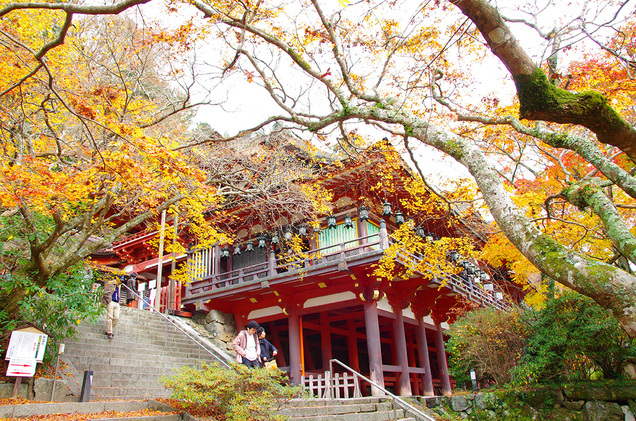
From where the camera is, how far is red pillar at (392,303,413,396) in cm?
1272

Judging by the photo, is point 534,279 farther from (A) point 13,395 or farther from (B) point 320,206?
(A) point 13,395

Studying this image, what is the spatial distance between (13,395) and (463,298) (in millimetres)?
14225

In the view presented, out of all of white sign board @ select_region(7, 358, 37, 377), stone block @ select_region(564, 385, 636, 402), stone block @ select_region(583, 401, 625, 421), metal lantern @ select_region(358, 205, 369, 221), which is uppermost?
metal lantern @ select_region(358, 205, 369, 221)

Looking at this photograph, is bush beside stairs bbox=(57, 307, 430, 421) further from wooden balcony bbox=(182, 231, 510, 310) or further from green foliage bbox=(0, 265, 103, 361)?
wooden balcony bbox=(182, 231, 510, 310)

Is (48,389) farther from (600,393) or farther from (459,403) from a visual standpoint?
(600,393)

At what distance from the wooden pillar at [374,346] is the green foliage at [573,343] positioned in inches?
144

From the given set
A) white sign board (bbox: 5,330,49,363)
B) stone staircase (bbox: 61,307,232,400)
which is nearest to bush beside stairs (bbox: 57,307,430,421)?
stone staircase (bbox: 61,307,232,400)

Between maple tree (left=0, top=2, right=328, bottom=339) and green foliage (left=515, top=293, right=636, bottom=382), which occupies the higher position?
maple tree (left=0, top=2, right=328, bottom=339)

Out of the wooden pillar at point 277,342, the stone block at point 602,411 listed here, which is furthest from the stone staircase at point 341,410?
the wooden pillar at point 277,342

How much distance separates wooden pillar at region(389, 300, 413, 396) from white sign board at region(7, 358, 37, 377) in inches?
389

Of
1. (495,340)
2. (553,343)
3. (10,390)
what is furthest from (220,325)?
(553,343)

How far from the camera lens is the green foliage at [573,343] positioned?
910cm

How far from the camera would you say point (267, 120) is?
7523mm

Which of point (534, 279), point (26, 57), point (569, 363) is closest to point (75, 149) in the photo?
point (26, 57)
